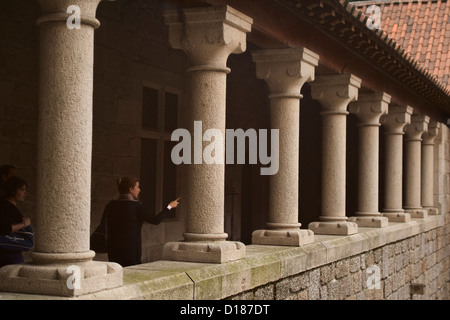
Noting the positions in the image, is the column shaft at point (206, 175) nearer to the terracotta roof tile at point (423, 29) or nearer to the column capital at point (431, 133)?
the column capital at point (431, 133)

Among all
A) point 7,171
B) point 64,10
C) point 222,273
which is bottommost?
point 222,273

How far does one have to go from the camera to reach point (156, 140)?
8.26 m

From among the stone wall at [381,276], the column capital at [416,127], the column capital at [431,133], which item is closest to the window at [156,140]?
the stone wall at [381,276]

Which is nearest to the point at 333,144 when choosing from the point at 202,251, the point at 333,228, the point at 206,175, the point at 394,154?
the point at 333,228

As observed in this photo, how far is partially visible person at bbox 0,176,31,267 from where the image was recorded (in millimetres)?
4566

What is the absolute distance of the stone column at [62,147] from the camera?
3857mm

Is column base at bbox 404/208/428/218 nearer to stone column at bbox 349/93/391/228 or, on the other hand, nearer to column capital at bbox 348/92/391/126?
stone column at bbox 349/93/391/228

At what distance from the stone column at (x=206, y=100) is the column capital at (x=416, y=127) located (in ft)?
26.4

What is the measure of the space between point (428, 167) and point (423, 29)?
5.49 metres

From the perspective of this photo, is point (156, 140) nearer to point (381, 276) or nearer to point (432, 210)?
point (381, 276)

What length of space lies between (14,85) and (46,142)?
244cm

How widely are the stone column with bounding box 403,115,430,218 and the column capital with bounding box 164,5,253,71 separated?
8.00m

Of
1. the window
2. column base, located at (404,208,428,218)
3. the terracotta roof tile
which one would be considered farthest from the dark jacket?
the terracotta roof tile

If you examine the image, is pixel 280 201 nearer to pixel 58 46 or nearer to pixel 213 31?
pixel 213 31
